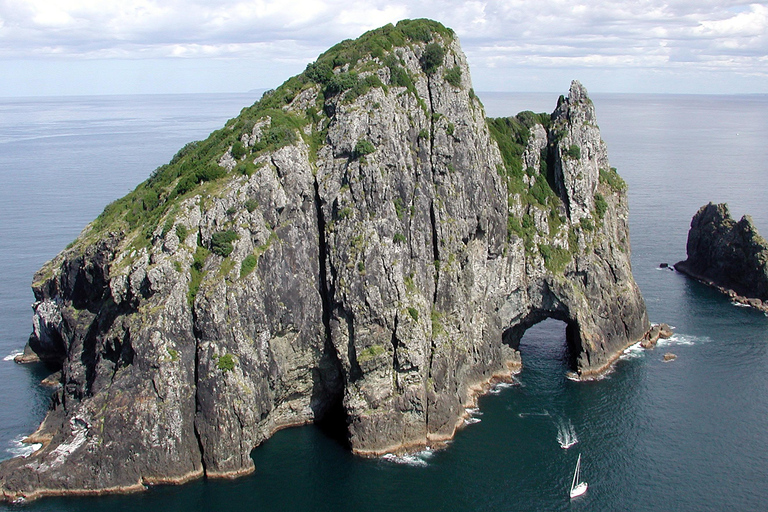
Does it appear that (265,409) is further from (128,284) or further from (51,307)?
(51,307)

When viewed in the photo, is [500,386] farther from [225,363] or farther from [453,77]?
[453,77]

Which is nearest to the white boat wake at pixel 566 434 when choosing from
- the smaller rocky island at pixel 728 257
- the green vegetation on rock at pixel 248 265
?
the green vegetation on rock at pixel 248 265

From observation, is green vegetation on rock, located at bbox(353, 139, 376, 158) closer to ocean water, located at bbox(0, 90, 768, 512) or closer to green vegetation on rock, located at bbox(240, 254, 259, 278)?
green vegetation on rock, located at bbox(240, 254, 259, 278)

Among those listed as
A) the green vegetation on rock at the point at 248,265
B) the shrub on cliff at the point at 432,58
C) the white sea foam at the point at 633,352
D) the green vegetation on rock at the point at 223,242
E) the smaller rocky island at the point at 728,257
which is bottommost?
the white sea foam at the point at 633,352

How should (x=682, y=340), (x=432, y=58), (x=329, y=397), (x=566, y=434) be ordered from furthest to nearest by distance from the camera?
1. (x=682, y=340)
2. (x=432, y=58)
3. (x=329, y=397)
4. (x=566, y=434)

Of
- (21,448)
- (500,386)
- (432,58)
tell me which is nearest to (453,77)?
(432,58)

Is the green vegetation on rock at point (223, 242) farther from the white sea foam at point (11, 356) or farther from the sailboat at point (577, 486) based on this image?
the white sea foam at point (11, 356)
